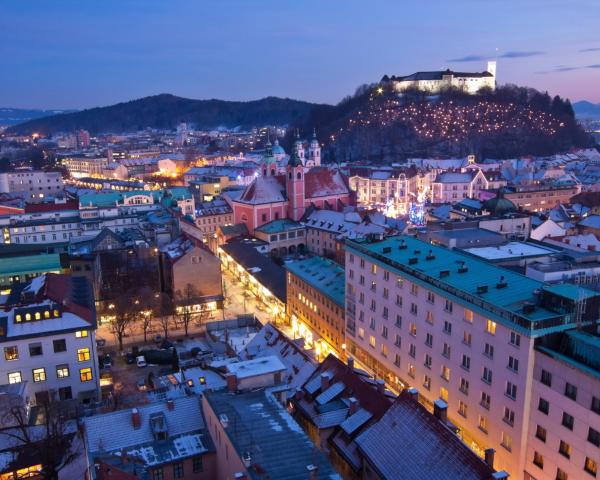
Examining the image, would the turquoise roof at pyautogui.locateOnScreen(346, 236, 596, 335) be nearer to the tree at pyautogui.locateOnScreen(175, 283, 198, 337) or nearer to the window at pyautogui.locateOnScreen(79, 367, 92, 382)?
the window at pyautogui.locateOnScreen(79, 367, 92, 382)

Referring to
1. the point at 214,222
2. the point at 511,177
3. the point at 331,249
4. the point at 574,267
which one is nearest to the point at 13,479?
the point at 574,267

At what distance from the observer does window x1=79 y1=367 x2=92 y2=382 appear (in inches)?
1635

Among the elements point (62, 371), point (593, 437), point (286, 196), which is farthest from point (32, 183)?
point (593, 437)

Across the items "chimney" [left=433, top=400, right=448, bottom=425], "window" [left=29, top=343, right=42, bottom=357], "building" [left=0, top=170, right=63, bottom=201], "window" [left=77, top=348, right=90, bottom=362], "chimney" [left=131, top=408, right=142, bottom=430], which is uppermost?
"building" [left=0, top=170, right=63, bottom=201]

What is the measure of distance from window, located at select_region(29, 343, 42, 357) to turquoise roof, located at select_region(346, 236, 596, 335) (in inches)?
1019

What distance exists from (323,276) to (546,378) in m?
30.7

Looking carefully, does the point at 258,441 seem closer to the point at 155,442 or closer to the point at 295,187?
the point at 155,442

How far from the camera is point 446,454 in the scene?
76.6ft

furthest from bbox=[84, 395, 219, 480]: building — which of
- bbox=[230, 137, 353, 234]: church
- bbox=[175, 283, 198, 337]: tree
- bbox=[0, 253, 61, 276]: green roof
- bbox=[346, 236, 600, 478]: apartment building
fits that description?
bbox=[230, 137, 353, 234]: church

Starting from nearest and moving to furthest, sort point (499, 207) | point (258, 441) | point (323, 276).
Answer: point (258, 441) → point (323, 276) → point (499, 207)

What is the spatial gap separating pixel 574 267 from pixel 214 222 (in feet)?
245

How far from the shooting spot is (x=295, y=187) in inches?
3888

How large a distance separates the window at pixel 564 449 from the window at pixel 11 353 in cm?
3641

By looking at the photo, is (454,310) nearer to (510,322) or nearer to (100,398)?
(510,322)
